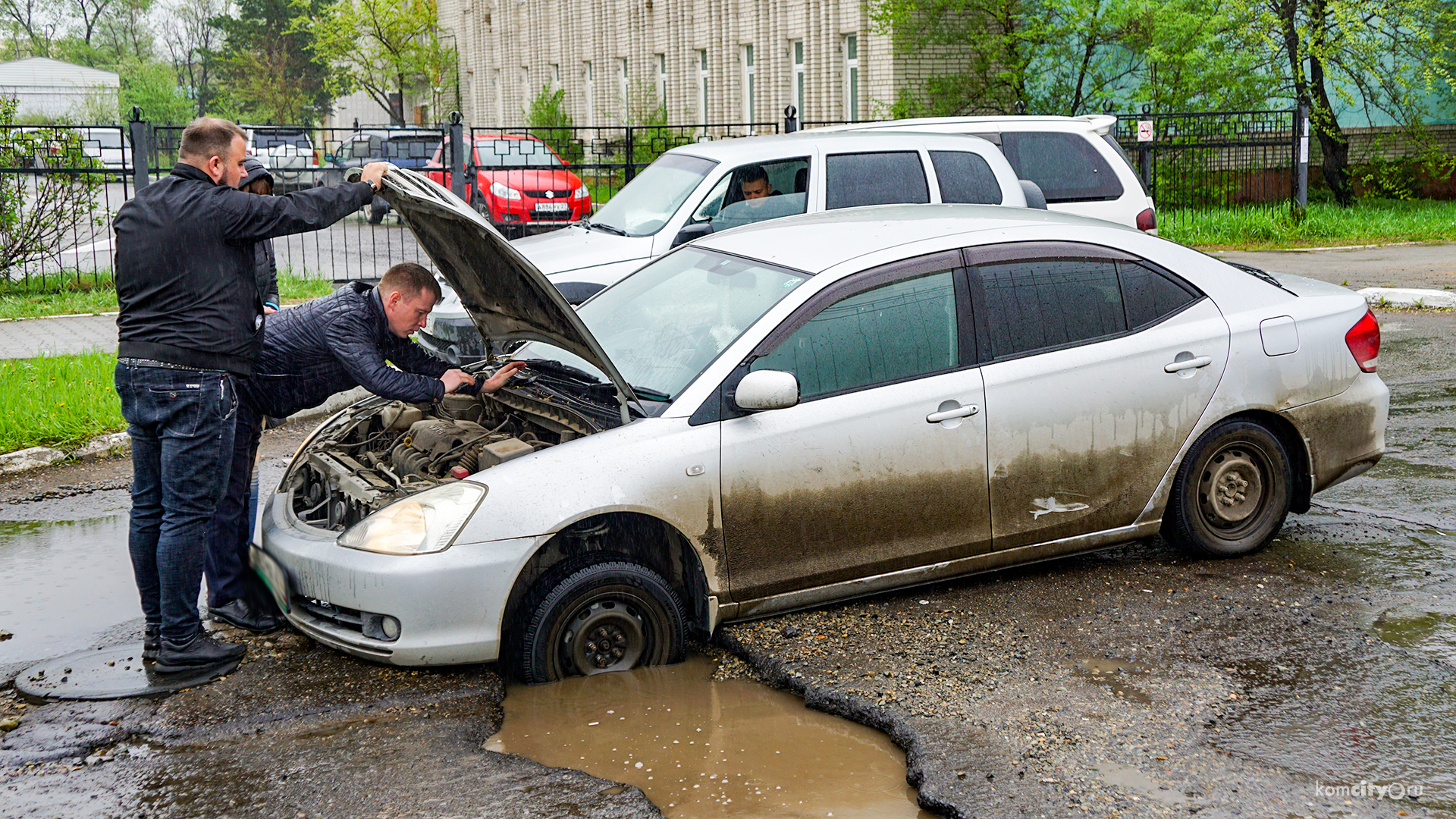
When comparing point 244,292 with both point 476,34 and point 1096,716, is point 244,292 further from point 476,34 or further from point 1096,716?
point 476,34

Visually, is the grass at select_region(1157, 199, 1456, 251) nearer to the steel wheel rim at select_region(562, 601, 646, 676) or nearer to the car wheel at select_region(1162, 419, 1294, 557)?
the car wheel at select_region(1162, 419, 1294, 557)

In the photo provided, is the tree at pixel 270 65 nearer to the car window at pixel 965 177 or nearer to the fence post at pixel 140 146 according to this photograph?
the fence post at pixel 140 146

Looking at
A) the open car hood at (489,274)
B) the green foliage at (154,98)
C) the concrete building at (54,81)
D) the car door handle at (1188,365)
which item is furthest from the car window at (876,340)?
the green foliage at (154,98)

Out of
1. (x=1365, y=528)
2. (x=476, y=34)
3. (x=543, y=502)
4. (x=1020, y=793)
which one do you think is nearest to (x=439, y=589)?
(x=543, y=502)

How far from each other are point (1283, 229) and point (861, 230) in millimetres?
17553

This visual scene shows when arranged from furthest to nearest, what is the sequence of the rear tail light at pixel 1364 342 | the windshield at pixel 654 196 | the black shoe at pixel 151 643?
the windshield at pixel 654 196 → the rear tail light at pixel 1364 342 → the black shoe at pixel 151 643

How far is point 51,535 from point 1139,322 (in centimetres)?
539

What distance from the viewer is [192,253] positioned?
177 inches

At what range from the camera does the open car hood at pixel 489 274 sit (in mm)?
4559

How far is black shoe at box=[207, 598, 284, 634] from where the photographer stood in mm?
5023

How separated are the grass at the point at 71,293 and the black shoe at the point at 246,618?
8.59 metres

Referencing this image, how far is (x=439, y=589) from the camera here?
4.17 meters

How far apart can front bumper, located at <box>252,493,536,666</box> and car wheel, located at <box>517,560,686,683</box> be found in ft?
0.45

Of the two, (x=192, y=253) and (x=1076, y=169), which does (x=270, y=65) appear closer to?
(x=1076, y=169)
